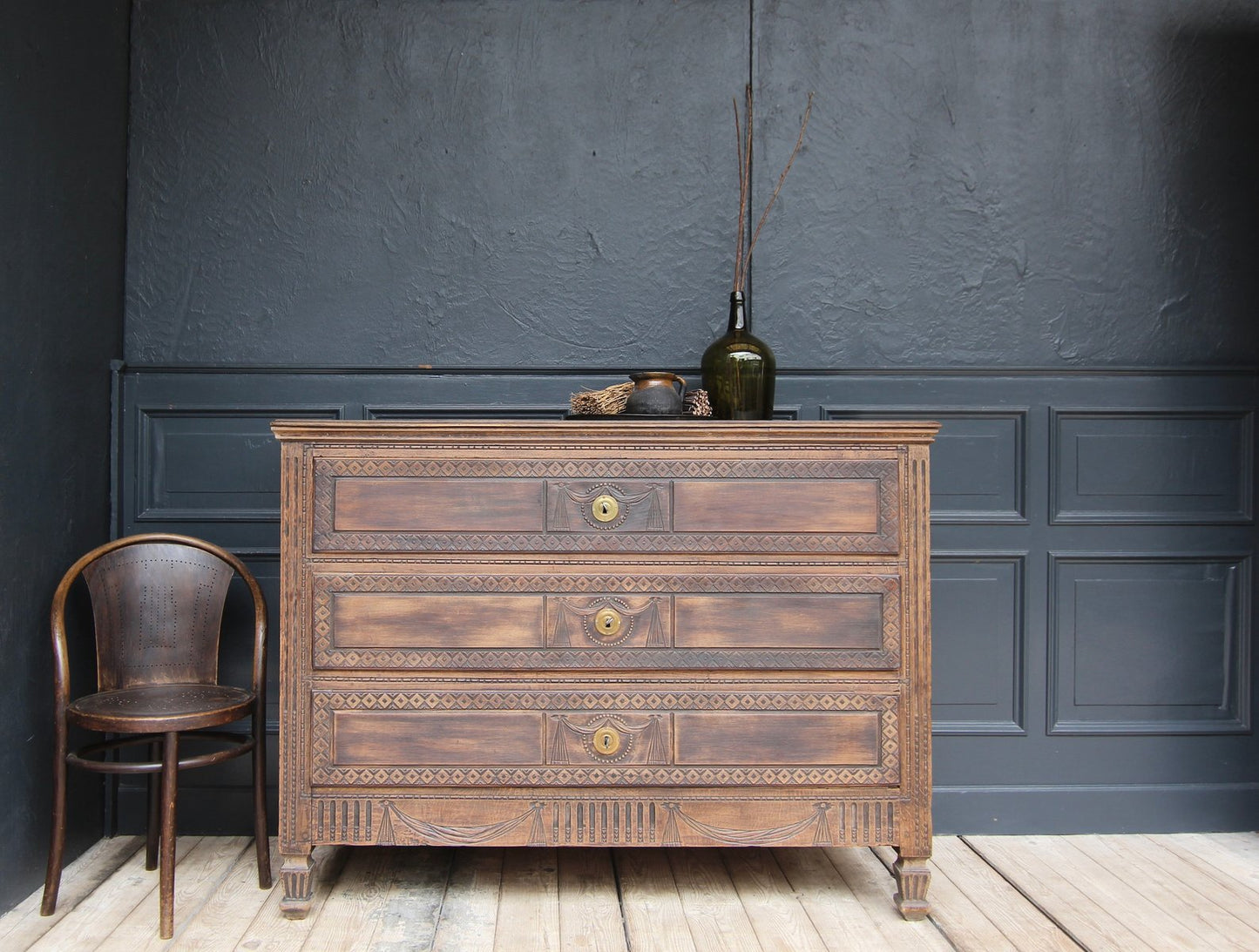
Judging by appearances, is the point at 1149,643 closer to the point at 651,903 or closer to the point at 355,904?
the point at 651,903

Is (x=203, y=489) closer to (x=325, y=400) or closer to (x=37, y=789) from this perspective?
(x=325, y=400)

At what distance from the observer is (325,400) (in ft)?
9.39

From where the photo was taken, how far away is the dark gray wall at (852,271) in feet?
9.39

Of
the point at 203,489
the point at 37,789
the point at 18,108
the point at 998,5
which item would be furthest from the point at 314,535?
the point at 998,5

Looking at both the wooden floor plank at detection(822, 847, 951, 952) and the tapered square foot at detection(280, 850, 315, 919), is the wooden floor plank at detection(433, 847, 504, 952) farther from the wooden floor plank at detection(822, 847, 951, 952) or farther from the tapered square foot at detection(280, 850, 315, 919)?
the wooden floor plank at detection(822, 847, 951, 952)

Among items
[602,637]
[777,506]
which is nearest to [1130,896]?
[777,506]

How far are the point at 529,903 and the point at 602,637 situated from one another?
0.73m

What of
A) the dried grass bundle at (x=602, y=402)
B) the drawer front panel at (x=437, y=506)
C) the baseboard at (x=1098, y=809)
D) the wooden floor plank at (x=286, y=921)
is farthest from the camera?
the baseboard at (x=1098, y=809)

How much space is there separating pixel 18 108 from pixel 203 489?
3.76ft

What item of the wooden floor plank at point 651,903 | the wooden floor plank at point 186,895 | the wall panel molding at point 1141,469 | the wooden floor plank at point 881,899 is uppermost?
the wall panel molding at point 1141,469

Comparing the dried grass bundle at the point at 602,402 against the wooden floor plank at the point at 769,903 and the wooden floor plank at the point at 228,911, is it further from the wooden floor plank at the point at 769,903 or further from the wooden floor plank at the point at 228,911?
the wooden floor plank at the point at 228,911

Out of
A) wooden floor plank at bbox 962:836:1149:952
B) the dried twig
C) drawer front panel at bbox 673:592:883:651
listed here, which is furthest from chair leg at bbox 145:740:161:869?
wooden floor plank at bbox 962:836:1149:952

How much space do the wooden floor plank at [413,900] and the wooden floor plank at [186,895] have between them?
1.54 ft

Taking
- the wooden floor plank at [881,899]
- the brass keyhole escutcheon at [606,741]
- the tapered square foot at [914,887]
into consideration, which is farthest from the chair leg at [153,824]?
the tapered square foot at [914,887]
